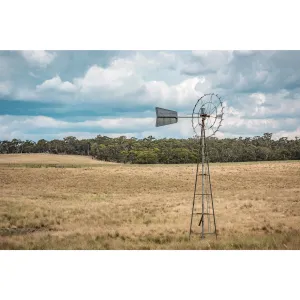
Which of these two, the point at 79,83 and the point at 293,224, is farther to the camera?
the point at 79,83

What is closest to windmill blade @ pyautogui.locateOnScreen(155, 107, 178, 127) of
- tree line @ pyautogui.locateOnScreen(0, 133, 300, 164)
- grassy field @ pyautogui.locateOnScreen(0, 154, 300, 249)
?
tree line @ pyautogui.locateOnScreen(0, 133, 300, 164)

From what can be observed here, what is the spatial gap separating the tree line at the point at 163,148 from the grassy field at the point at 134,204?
0.73 feet

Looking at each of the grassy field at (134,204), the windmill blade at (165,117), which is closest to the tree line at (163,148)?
the grassy field at (134,204)

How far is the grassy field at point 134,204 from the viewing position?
6.52 m

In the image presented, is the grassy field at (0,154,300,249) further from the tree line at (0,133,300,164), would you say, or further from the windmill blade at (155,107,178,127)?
the windmill blade at (155,107,178,127)

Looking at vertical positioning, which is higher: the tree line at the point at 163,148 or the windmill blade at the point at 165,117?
the windmill blade at the point at 165,117

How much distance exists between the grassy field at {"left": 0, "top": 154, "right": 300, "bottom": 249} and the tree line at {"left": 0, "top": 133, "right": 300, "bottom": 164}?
8.8 inches

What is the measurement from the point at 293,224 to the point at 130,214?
2.80 metres

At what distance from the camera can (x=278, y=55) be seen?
273 inches

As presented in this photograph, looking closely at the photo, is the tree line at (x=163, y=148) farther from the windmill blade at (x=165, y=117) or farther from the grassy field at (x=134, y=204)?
the windmill blade at (x=165, y=117)

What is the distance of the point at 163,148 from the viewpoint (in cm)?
798

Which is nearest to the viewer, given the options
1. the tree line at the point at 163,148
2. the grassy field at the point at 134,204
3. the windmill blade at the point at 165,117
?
the windmill blade at the point at 165,117
